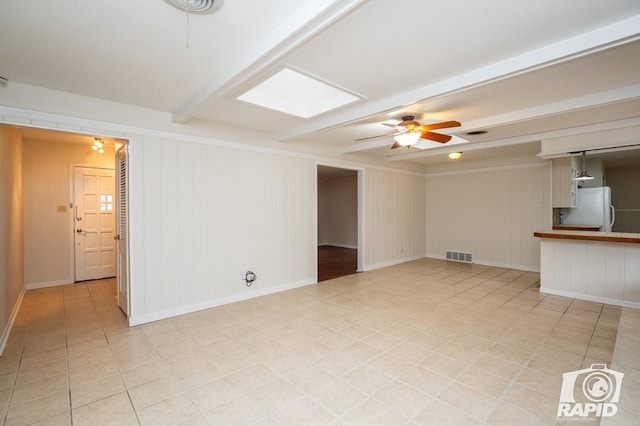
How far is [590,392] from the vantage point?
213 centimetres

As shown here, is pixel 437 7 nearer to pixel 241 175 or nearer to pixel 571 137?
pixel 241 175

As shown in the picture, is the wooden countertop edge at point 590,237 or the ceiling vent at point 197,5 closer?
the ceiling vent at point 197,5

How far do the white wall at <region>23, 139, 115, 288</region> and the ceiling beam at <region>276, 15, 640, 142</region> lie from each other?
5.14 meters

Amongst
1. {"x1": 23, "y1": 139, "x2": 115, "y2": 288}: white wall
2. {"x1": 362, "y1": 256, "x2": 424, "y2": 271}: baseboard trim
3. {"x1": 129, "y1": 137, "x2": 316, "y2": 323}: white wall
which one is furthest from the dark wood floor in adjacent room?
{"x1": 23, "y1": 139, "x2": 115, "y2": 288}: white wall

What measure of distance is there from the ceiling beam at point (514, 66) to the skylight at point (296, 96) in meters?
0.20

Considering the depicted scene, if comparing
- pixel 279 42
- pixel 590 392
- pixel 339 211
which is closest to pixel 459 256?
pixel 339 211

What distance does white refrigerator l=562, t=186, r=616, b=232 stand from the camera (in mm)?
5277

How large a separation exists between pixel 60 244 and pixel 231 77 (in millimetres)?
5174

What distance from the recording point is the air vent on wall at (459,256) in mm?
7238

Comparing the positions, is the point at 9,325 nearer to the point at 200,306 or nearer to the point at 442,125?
the point at 200,306

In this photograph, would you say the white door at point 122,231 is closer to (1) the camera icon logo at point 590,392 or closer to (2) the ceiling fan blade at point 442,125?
(2) the ceiling fan blade at point 442,125

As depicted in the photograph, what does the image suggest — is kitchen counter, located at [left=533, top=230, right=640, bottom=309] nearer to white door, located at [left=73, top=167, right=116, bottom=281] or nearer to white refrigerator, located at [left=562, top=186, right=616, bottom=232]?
white refrigerator, located at [left=562, top=186, right=616, bottom=232]

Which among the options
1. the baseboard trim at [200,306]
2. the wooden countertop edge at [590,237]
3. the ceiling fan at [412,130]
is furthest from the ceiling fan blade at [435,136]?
the baseboard trim at [200,306]

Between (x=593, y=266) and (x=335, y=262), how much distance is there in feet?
16.0
